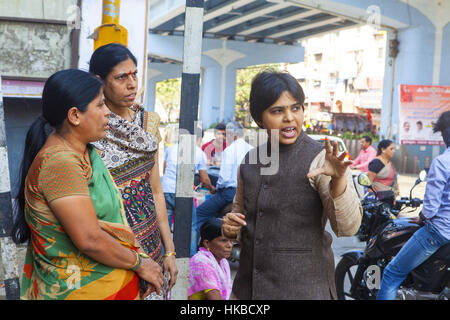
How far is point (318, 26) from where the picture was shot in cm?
2650

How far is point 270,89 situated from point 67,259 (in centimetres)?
97

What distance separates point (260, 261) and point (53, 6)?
4.74 m

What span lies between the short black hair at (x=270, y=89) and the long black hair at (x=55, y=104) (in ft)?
1.98

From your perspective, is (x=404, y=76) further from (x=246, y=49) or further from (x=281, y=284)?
(x=281, y=284)

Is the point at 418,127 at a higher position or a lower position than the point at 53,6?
lower

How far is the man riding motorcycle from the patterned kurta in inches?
85.1

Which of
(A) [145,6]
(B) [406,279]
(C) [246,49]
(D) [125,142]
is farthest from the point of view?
(C) [246,49]

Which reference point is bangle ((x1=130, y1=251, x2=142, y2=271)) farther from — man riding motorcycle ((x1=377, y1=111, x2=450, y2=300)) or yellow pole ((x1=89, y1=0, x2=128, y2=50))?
man riding motorcycle ((x1=377, y1=111, x2=450, y2=300))

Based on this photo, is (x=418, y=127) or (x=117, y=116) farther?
(x=418, y=127)

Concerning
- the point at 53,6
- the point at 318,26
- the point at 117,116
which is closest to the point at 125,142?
the point at 117,116

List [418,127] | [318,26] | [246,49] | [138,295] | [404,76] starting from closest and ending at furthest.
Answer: [138,295], [418,127], [404,76], [318,26], [246,49]

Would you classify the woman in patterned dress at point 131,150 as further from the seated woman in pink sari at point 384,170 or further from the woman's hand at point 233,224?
the seated woman in pink sari at point 384,170

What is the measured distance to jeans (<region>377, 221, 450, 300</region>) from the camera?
397 cm

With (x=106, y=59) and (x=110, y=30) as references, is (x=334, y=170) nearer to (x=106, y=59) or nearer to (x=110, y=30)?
(x=106, y=59)
